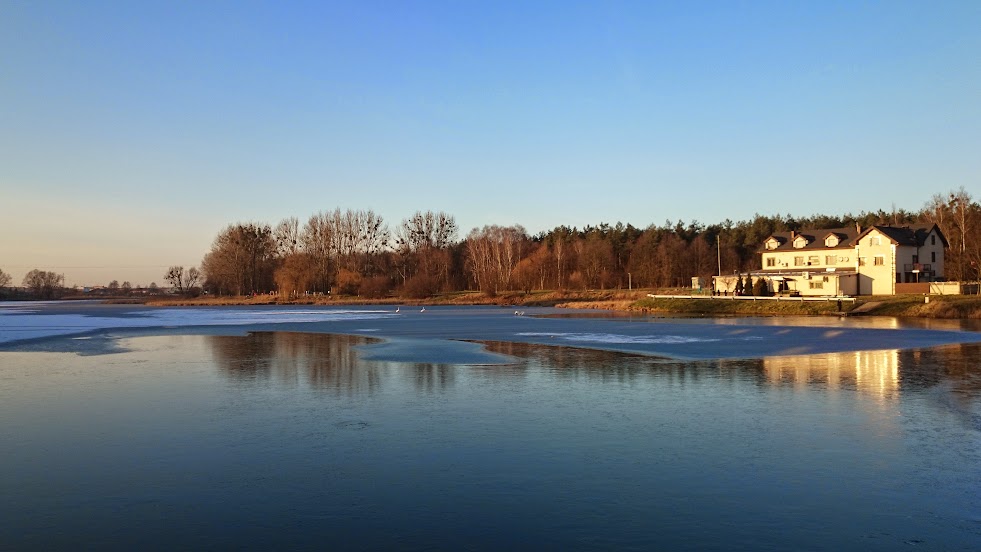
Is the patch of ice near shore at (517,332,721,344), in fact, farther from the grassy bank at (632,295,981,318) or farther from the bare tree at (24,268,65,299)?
the bare tree at (24,268,65,299)

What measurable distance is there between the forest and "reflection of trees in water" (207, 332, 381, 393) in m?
50.6

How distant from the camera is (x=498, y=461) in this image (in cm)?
920

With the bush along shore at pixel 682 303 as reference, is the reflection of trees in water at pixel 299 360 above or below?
below

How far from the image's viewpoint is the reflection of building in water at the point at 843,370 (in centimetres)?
1529

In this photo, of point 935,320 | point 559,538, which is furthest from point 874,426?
point 935,320

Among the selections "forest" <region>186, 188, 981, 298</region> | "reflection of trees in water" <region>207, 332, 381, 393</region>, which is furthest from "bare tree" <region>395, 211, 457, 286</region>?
"reflection of trees in water" <region>207, 332, 381, 393</region>

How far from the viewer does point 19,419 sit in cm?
1235

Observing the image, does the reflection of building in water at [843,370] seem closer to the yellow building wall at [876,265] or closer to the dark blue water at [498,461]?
the dark blue water at [498,461]

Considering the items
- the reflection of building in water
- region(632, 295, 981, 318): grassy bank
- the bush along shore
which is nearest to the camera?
the reflection of building in water

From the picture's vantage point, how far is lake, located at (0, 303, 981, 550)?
6.78 metres

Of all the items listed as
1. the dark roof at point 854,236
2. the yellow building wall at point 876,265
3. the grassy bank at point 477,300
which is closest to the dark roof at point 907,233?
the dark roof at point 854,236

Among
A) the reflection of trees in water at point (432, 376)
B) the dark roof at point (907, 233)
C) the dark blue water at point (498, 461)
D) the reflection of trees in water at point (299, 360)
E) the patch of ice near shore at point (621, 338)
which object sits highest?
the dark roof at point (907, 233)

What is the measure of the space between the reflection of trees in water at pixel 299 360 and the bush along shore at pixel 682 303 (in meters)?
28.5

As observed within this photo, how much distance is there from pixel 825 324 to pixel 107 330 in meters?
35.1
